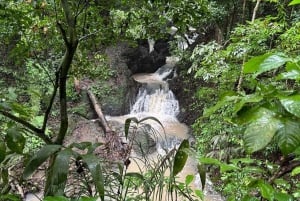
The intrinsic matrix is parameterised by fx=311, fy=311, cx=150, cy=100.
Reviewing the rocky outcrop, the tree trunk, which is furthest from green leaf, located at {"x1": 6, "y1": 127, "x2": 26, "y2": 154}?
the rocky outcrop

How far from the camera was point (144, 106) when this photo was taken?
9.48 m

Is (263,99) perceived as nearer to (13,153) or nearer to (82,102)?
(13,153)

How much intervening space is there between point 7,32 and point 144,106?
7069 millimetres

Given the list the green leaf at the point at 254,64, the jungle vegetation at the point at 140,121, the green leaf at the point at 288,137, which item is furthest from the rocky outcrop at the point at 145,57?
the green leaf at the point at 288,137

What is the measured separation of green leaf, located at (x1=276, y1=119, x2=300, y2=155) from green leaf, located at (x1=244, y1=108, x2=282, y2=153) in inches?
0.5

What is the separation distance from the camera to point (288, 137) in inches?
22.7

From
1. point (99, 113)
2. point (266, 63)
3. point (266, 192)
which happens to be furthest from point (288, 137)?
point (99, 113)

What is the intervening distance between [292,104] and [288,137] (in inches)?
2.5

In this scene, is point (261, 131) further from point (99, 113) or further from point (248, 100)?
point (99, 113)

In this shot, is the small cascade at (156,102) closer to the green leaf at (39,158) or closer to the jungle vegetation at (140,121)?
the jungle vegetation at (140,121)

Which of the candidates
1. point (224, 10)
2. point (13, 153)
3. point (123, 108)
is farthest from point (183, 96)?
point (13, 153)

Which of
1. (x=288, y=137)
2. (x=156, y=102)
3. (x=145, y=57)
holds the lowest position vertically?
(x=156, y=102)

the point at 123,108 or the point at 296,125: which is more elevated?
the point at 296,125

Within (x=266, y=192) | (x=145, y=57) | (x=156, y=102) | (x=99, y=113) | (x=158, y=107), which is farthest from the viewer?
(x=145, y=57)
